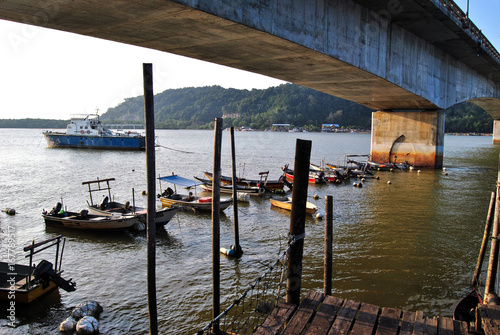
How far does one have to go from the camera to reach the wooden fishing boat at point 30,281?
10156mm

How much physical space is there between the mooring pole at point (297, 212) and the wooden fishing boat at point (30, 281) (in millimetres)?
6358

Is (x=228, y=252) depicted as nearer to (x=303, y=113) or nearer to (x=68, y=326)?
(x=68, y=326)

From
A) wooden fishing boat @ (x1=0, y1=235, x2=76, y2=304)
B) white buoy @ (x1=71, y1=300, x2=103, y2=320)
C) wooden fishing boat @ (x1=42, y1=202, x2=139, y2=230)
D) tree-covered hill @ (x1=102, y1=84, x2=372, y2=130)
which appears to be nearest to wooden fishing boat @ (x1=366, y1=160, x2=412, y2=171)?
wooden fishing boat @ (x1=42, y1=202, x2=139, y2=230)

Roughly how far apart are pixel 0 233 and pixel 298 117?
16463 centimetres

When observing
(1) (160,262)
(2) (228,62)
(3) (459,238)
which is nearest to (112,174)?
(2) (228,62)

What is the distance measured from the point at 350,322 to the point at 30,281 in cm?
860

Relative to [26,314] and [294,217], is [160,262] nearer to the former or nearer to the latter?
[26,314]

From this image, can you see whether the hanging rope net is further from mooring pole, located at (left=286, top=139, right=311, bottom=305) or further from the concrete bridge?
the concrete bridge

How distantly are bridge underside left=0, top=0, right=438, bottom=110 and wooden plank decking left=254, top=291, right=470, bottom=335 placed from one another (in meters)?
7.92

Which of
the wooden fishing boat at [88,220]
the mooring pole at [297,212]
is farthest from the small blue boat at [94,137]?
the mooring pole at [297,212]

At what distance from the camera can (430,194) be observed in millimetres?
25594

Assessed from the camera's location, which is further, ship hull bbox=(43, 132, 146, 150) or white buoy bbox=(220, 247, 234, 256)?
ship hull bbox=(43, 132, 146, 150)

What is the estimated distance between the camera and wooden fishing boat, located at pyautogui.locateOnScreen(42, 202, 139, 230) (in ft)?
54.3

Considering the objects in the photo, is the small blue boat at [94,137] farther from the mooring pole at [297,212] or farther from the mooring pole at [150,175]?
the mooring pole at [297,212]
